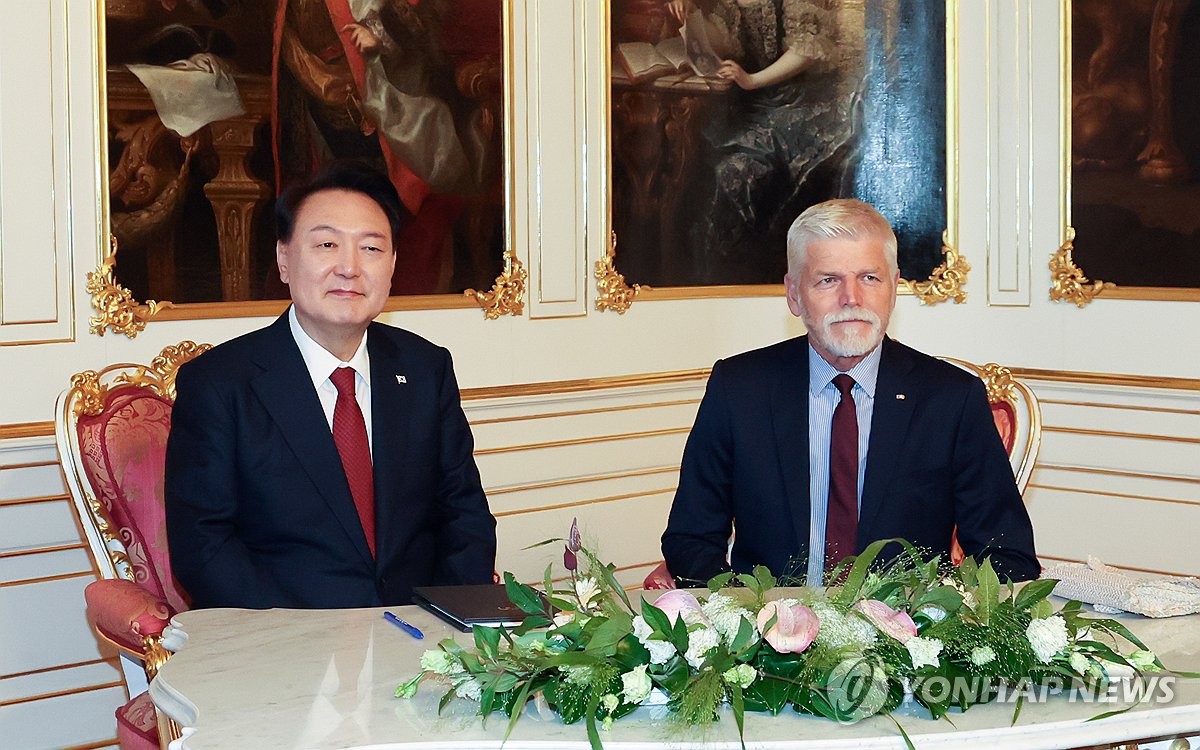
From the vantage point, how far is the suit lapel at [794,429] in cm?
375

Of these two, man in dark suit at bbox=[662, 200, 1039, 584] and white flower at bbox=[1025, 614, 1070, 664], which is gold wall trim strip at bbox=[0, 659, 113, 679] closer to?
man in dark suit at bbox=[662, 200, 1039, 584]

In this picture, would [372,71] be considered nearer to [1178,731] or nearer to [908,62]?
[908,62]

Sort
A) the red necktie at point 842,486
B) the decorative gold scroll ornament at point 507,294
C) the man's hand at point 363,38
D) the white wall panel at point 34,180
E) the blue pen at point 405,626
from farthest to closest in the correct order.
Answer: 1. the decorative gold scroll ornament at point 507,294
2. the man's hand at point 363,38
3. the white wall panel at point 34,180
4. the red necktie at point 842,486
5. the blue pen at point 405,626

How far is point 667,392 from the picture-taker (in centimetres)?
687

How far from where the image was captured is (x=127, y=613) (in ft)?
11.6

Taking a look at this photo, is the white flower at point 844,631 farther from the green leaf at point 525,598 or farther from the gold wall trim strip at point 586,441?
the gold wall trim strip at point 586,441

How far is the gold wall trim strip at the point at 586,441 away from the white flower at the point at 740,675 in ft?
13.0

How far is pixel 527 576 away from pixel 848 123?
9.15 ft

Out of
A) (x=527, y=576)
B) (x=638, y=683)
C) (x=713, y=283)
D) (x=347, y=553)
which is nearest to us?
(x=638, y=683)

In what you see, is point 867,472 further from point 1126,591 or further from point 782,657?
point 782,657

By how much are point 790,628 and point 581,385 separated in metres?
4.24

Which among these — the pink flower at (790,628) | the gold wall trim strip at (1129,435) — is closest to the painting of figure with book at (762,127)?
the gold wall trim strip at (1129,435)

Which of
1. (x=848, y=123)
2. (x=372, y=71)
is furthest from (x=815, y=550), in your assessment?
(x=848, y=123)

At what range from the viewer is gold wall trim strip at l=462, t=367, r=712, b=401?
6137mm
